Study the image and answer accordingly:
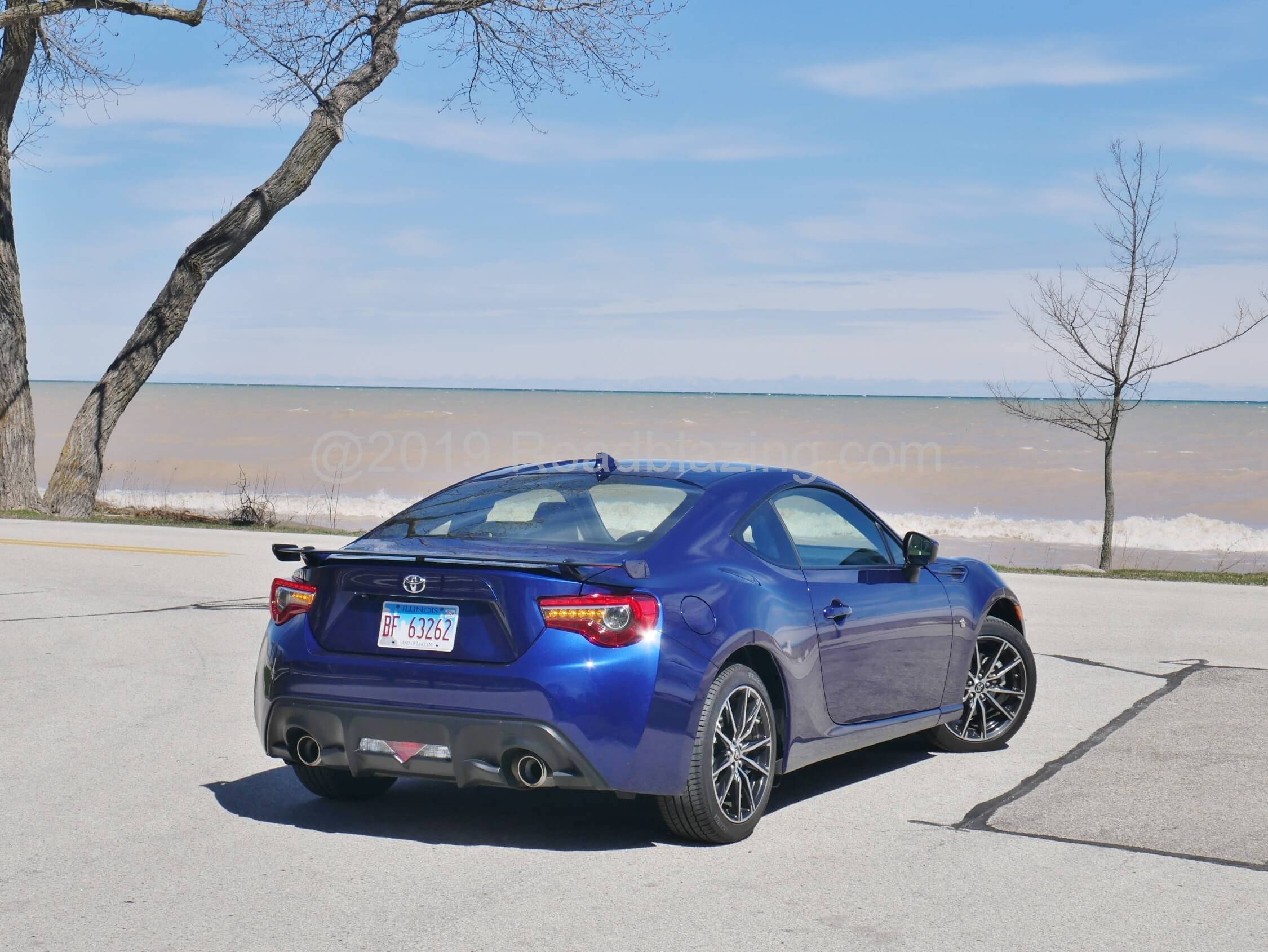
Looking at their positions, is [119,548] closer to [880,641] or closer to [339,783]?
[339,783]

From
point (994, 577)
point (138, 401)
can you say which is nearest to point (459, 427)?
point (138, 401)

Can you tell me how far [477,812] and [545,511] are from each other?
1.31m

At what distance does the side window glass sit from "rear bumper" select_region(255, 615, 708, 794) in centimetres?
82

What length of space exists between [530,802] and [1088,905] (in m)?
2.47

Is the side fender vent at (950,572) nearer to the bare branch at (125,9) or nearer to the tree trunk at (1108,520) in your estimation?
the tree trunk at (1108,520)

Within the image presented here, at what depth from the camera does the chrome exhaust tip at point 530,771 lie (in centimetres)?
514

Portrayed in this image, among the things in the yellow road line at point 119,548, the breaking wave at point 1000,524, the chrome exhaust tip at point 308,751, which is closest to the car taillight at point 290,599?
the chrome exhaust tip at point 308,751

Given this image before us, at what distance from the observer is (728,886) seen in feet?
16.3

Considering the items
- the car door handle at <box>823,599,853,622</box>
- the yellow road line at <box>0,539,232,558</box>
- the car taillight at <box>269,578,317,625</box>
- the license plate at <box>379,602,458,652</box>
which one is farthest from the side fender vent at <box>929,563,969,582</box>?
the yellow road line at <box>0,539,232,558</box>

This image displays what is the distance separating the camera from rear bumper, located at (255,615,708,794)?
16.7ft

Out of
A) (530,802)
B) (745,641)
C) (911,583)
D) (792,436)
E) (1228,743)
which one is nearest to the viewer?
(745,641)

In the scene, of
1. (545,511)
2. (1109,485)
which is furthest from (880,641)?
(1109,485)

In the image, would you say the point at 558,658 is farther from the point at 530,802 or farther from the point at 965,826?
the point at 965,826

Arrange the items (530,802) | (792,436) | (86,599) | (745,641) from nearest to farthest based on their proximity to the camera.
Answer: (745,641) → (530,802) → (86,599) → (792,436)
